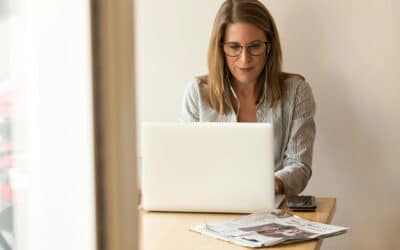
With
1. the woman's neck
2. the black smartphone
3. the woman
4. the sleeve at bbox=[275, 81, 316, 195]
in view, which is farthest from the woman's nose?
the black smartphone

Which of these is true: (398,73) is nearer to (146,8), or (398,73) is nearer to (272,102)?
(272,102)

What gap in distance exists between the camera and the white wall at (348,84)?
263 centimetres

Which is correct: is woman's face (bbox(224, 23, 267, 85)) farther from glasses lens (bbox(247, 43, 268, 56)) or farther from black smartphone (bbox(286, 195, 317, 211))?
black smartphone (bbox(286, 195, 317, 211))

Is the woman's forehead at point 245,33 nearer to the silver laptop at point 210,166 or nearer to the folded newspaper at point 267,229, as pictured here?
the silver laptop at point 210,166

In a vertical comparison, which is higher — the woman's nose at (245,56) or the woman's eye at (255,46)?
the woman's eye at (255,46)

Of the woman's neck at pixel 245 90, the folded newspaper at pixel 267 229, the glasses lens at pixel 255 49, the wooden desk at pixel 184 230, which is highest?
the glasses lens at pixel 255 49

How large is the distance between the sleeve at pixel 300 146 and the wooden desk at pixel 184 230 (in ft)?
0.49

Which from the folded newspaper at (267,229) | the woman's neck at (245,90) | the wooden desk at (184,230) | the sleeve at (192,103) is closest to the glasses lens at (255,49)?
the woman's neck at (245,90)

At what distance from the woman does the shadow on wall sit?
198 millimetres

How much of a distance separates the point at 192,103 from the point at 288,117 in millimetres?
362

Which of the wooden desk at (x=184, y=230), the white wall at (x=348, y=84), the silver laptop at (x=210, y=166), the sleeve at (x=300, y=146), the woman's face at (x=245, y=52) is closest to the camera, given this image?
the wooden desk at (x=184, y=230)

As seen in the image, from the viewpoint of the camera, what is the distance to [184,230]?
5.74 ft

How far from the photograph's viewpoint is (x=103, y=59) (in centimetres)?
48

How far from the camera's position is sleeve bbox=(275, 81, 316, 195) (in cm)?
219
